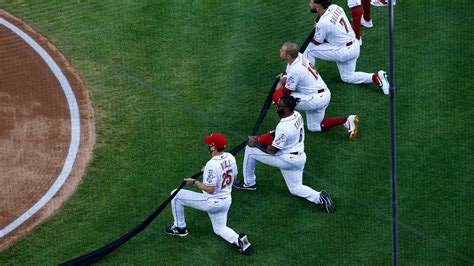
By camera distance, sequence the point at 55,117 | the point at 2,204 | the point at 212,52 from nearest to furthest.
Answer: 1. the point at 2,204
2. the point at 55,117
3. the point at 212,52

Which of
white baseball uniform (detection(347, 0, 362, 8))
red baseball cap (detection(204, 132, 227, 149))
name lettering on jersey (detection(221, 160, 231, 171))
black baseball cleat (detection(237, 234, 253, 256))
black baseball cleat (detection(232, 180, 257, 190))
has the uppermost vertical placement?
white baseball uniform (detection(347, 0, 362, 8))

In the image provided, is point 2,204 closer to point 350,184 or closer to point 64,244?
point 64,244

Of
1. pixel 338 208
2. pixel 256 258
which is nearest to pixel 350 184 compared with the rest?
pixel 338 208

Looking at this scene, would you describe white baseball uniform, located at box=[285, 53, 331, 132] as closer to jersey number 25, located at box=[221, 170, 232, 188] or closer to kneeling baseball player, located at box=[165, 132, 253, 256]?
kneeling baseball player, located at box=[165, 132, 253, 256]

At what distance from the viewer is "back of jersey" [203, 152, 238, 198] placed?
12.7 metres

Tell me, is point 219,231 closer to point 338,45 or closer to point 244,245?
point 244,245

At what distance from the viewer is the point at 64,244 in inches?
530

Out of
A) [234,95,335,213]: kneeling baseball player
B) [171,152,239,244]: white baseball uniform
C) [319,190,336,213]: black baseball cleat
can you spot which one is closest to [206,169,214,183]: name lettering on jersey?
[171,152,239,244]: white baseball uniform

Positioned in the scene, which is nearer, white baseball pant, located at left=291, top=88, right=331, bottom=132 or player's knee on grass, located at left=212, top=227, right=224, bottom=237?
player's knee on grass, located at left=212, top=227, right=224, bottom=237

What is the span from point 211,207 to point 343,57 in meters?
4.21

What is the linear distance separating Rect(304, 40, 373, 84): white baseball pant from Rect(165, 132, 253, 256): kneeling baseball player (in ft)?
11.8

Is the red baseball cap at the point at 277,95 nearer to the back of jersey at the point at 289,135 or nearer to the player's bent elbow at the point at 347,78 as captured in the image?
the back of jersey at the point at 289,135

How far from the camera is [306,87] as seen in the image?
49.1 feet

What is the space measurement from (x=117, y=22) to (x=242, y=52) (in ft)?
7.93
